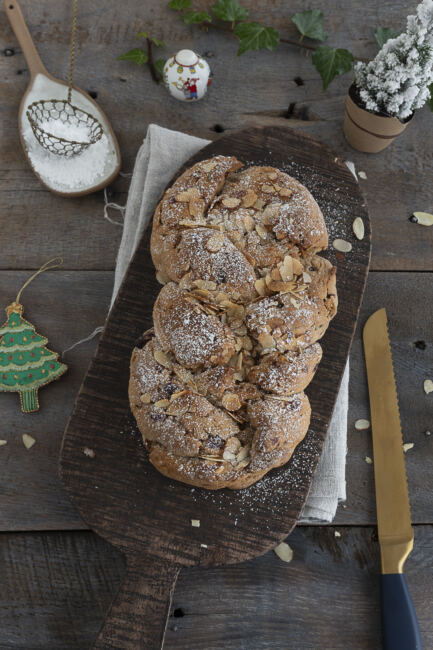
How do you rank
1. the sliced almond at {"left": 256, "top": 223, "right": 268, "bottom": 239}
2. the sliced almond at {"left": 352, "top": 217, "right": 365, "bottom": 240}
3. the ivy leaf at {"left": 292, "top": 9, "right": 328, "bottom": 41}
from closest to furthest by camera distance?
the sliced almond at {"left": 256, "top": 223, "right": 268, "bottom": 239} → the sliced almond at {"left": 352, "top": 217, "right": 365, "bottom": 240} → the ivy leaf at {"left": 292, "top": 9, "right": 328, "bottom": 41}

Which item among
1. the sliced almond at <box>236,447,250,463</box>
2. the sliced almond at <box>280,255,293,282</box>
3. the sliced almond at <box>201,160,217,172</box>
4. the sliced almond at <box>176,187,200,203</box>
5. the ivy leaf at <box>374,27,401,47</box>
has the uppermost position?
the ivy leaf at <box>374,27,401,47</box>

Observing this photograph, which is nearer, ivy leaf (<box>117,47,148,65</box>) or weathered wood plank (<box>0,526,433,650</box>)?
weathered wood plank (<box>0,526,433,650</box>)

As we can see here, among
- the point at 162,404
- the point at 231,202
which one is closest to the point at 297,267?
the point at 231,202

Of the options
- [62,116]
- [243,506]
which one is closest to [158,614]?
[243,506]

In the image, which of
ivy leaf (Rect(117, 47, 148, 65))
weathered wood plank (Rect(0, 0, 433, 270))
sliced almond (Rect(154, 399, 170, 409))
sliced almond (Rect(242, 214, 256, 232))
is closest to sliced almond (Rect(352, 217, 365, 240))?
weathered wood plank (Rect(0, 0, 433, 270))

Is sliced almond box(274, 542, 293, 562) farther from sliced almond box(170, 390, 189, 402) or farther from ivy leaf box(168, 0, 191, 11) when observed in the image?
ivy leaf box(168, 0, 191, 11)

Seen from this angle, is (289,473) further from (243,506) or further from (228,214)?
(228,214)
